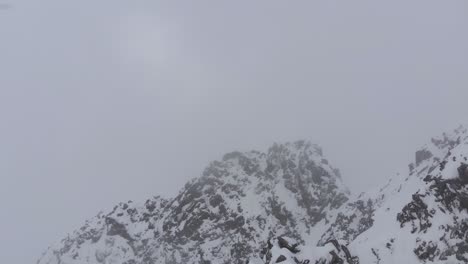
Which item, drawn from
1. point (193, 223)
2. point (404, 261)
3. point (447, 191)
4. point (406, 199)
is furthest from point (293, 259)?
point (193, 223)

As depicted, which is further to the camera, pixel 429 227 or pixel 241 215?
pixel 241 215

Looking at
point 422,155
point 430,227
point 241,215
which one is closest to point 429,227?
point 430,227

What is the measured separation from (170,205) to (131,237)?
18.1 m

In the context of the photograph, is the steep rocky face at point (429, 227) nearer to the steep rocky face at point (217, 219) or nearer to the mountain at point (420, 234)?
the mountain at point (420, 234)

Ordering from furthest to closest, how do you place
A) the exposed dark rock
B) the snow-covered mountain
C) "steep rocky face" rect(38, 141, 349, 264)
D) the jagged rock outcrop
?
the exposed dark rock, "steep rocky face" rect(38, 141, 349, 264), the snow-covered mountain, the jagged rock outcrop

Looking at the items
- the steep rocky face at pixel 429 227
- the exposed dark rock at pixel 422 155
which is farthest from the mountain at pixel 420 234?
the exposed dark rock at pixel 422 155

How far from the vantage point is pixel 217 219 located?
175 metres

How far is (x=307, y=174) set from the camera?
195000 millimetres

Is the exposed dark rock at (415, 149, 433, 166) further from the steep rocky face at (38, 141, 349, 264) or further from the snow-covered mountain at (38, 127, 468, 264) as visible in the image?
the steep rocky face at (38, 141, 349, 264)

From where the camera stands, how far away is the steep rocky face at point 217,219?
166 metres

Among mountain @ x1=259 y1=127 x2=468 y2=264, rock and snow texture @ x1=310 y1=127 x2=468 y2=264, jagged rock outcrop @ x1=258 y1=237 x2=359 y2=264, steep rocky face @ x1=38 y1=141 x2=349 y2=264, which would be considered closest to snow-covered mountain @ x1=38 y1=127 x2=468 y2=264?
steep rocky face @ x1=38 y1=141 x2=349 y2=264

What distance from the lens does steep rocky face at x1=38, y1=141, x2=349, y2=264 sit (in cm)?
16650

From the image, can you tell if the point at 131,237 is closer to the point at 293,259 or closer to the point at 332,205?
the point at 332,205

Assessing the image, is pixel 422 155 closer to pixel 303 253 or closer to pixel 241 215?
pixel 241 215
